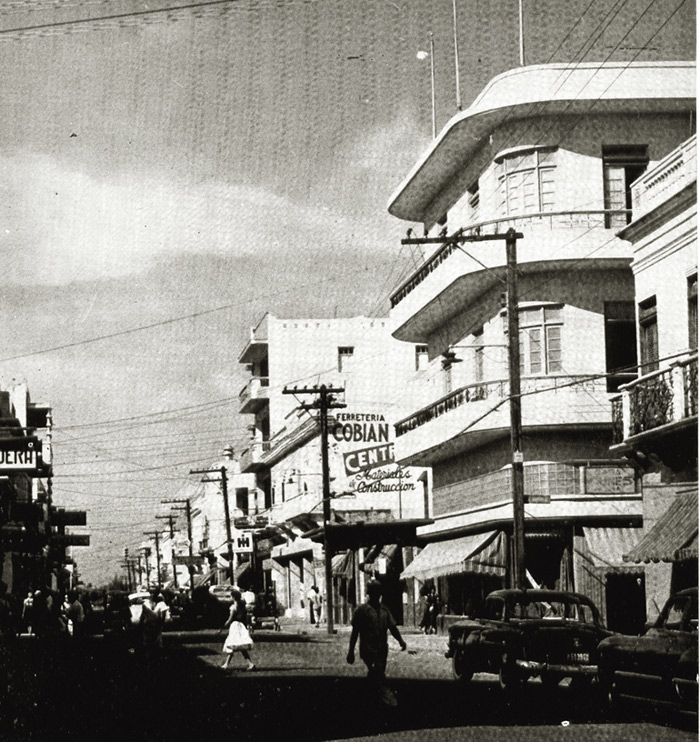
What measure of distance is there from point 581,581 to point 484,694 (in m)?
15.5

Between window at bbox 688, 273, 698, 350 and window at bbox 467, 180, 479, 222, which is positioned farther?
window at bbox 467, 180, 479, 222

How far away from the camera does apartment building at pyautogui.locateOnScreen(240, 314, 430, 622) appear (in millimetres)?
53625

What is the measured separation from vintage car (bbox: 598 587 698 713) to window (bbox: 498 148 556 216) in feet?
69.5

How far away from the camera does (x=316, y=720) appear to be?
16047 mm

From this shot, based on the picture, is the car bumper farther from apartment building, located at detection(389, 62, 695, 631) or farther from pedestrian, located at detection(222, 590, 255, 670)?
apartment building, located at detection(389, 62, 695, 631)

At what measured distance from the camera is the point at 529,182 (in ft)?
120

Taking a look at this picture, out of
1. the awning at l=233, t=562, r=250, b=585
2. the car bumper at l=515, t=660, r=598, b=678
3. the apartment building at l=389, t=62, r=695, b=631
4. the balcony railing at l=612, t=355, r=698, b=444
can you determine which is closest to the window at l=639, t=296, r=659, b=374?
the balcony railing at l=612, t=355, r=698, b=444

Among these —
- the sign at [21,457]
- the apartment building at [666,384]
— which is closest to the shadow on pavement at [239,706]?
the apartment building at [666,384]

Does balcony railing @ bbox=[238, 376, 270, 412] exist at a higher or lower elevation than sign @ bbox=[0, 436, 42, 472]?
higher

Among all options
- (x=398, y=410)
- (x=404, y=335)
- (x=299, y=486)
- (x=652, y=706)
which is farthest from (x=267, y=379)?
(x=652, y=706)

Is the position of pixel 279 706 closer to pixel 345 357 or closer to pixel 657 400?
pixel 657 400

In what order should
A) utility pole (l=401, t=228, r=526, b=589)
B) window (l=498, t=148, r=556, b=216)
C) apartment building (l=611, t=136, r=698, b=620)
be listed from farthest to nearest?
window (l=498, t=148, r=556, b=216), utility pole (l=401, t=228, r=526, b=589), apartment building (l=611, t=136, r=698, b=620)

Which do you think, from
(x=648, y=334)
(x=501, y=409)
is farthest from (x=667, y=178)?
(x=501, y=409)

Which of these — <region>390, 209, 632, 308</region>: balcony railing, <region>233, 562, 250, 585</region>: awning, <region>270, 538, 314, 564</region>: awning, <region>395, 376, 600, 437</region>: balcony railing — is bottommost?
<region>233, 562, 250, 585</region>: awning
